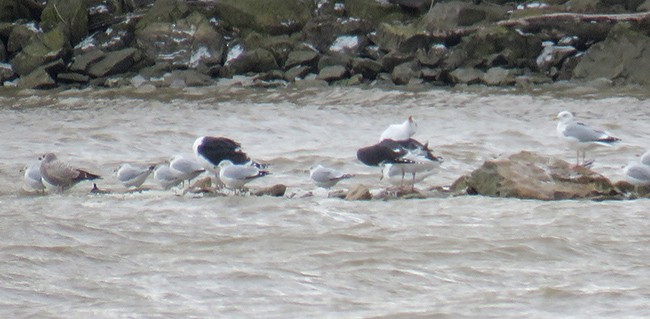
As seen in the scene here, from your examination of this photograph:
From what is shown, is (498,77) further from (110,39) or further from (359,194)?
(359,194)

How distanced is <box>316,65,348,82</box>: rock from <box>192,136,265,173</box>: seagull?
10.4m

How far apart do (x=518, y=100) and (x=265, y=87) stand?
14.9 feet

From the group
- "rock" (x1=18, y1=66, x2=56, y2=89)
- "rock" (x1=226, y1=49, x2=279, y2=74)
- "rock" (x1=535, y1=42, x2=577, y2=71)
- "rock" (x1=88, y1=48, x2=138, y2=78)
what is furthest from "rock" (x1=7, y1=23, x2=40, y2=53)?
"rock" (x1=535, y1=42, x2=577, y2=71)

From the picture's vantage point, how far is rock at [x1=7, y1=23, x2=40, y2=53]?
24031 mm

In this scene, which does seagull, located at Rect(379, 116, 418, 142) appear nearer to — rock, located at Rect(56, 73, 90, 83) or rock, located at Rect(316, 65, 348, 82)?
rock, located at Rect(316, 65, 348, 82)

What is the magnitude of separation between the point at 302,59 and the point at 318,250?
1414 centimetres

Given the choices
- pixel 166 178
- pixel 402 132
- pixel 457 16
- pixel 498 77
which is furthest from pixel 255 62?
pixel 166 178

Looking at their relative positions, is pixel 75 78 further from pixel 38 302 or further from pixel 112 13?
pixel 38 302

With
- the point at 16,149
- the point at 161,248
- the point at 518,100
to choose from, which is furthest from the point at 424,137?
the point at 161,248

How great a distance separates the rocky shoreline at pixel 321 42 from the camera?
862 inches

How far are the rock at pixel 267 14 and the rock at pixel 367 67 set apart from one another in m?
1.98

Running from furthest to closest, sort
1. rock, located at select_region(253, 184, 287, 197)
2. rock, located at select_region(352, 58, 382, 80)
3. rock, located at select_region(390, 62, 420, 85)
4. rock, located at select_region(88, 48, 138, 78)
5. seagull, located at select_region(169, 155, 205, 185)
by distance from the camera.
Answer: rock, located at select_region(88, 48, 138, 78) → rock, located at select_region(352, 58, 382, 80) → rock, located at select_region(390, 62, 420, 85) → seagull, located at select_region(169, 155, 205, 185) → rock, located at select_region(253, 184, 287, 197)

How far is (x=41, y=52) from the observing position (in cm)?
2336

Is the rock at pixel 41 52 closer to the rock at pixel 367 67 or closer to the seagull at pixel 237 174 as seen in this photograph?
the rock at pixel 367 67
